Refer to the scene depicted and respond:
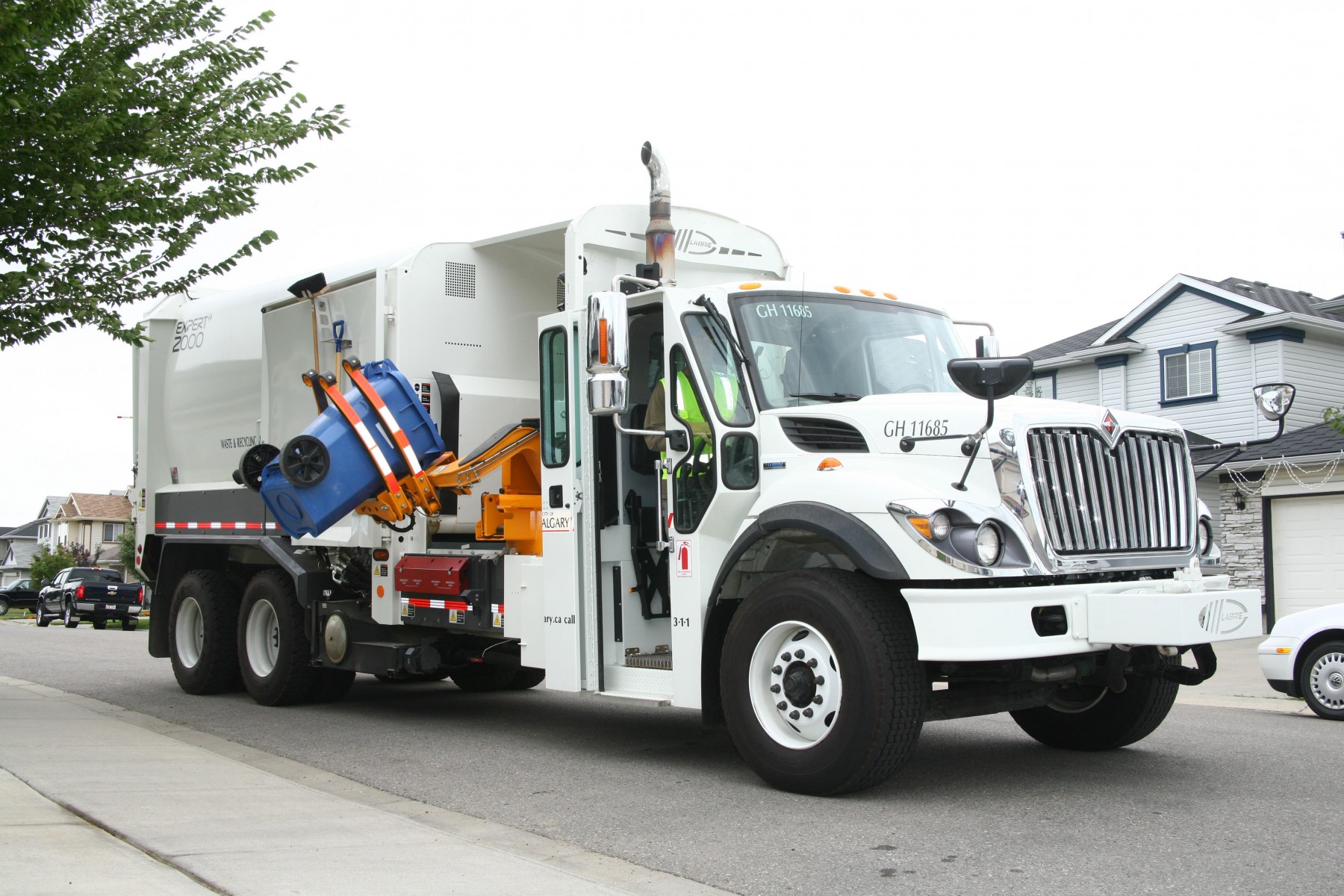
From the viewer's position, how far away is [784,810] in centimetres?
629

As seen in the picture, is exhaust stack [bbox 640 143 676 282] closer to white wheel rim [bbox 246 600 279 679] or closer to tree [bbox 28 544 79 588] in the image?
white wheel rim [bbox 246 600 279 679]

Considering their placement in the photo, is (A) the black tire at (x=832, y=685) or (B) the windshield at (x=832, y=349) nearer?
(A) the black tire at (x=832, y=685)

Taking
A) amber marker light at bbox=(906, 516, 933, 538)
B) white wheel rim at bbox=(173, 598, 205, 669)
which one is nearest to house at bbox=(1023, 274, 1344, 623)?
white wheel rim at bbox=(173, 598, 205, 669)

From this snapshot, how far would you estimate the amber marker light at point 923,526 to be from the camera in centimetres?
608

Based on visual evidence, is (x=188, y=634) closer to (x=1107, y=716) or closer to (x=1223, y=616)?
(x=1107, y=716)

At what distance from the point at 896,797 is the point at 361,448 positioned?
4674 millimetres

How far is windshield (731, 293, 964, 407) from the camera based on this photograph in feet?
23.8

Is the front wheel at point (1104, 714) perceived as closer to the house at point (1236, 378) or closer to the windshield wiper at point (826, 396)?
the windshield wiper at point (826, 396)

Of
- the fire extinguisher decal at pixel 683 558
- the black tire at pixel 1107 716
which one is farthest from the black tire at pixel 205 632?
the black tire at pixel 1107 716

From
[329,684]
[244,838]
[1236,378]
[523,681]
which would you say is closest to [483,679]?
[523,681]

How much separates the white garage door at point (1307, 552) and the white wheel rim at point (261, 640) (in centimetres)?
1548

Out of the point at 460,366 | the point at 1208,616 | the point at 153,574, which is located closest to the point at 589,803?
the point at 1208,616

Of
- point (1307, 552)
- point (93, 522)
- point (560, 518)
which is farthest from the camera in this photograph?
point (93, 522)

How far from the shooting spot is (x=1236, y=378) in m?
24.6
